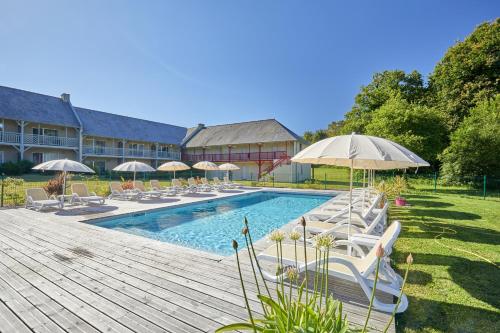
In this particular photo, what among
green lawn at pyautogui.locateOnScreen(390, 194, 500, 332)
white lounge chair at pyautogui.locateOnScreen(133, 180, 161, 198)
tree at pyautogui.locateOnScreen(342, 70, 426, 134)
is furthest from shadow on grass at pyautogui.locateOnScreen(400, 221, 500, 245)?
tree at pyautogui.locateOnScreen(342, 70, 426, 134)

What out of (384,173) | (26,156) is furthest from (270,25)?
(26,156)

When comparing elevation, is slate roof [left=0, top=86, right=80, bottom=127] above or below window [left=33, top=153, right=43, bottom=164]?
above

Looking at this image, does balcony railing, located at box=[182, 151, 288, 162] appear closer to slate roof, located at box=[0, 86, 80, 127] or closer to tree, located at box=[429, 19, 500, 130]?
slate roof, located at box=[0, 86, 80, 127]

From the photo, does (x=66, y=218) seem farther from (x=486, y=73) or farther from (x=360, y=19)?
(x=486, y=73)

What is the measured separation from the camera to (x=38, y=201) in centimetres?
927

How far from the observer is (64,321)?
8.83 feet

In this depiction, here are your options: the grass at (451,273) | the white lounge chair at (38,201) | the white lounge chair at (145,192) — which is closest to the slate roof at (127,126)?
the white lounge chair at (145,192)

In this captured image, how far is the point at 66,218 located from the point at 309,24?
2013 centimetres

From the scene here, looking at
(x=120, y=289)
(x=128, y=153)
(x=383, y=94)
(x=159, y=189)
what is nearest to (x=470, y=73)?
(x=383, y=94)

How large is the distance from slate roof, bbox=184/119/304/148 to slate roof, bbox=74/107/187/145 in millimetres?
3362

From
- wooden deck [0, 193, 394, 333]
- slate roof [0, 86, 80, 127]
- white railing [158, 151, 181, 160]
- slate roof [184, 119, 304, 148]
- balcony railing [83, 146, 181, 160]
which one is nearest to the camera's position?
wooden deck [0, 193, 394, 333]

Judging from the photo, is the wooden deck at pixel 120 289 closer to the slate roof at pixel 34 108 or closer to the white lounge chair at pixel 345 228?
the white lounge chair at pixel 345 228

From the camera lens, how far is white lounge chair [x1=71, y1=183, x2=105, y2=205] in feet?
33.4

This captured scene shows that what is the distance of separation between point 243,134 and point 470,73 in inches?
1032
